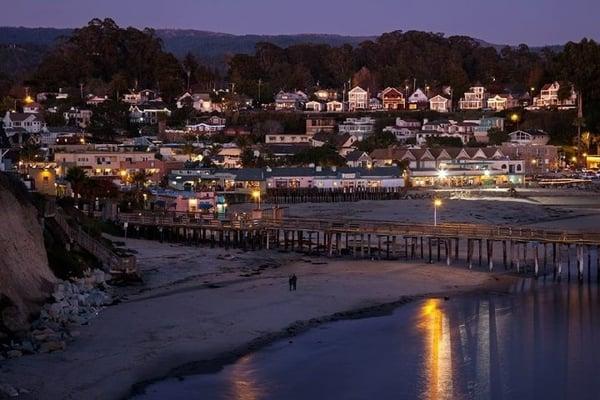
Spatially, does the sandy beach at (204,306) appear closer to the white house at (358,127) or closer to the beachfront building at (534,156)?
the beachfront building at (534,156)

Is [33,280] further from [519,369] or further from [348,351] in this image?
[519,369]

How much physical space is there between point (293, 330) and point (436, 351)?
4.44 m

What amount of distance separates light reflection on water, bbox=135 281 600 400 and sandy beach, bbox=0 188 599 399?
1.09 meters

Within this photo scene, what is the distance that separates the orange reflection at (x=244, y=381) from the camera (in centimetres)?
2198

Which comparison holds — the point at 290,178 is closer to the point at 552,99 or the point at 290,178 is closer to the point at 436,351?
the point at 436,351

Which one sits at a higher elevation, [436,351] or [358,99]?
[358,99]

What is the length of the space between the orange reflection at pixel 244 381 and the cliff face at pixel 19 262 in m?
5.87

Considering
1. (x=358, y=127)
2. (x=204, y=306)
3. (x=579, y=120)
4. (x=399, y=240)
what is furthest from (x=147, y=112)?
(x=204, y=306)

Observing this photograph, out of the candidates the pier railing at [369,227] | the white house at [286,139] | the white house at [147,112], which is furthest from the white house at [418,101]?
the pier railing at [369,227]

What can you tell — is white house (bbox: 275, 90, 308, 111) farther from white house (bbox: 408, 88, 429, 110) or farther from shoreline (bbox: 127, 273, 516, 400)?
A: shoreline (bbox: 127, 273, 516, 400)

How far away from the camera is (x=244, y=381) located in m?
23.1

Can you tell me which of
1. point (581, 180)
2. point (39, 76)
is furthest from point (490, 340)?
point (39, 76)

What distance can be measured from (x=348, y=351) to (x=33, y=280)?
974 centimetres

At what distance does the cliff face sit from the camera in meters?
25.1
